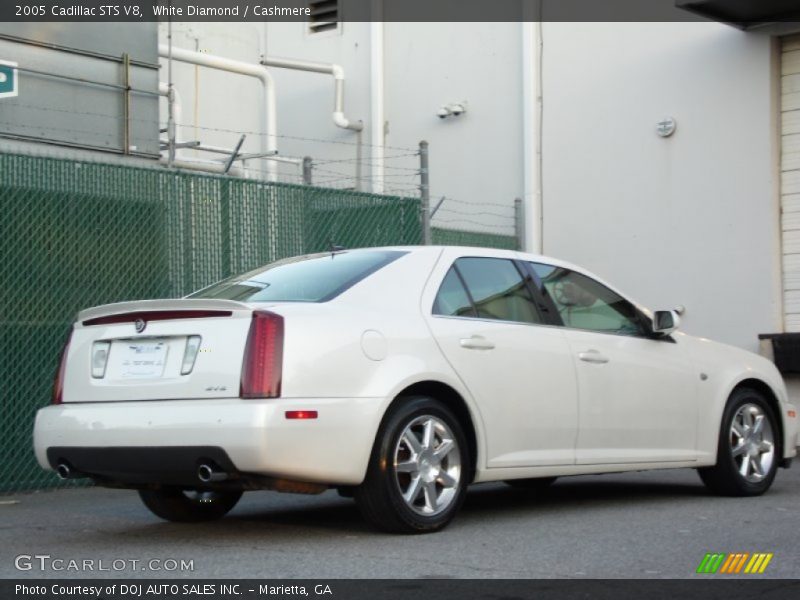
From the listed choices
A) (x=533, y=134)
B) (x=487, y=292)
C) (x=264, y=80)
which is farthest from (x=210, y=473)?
(x=264, y=80)

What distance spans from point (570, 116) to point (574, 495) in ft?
25.3

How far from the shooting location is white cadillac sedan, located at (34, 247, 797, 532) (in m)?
6.04

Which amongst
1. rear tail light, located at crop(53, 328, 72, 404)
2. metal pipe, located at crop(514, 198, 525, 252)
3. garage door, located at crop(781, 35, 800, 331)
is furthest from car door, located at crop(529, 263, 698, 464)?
metal pipe, located at crop(514, 198, 525, 252)

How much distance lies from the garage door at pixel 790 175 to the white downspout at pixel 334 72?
6.10 metres

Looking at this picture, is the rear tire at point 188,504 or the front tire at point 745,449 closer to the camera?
the rear tire at point 188,504

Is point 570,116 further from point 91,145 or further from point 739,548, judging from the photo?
point 739,548

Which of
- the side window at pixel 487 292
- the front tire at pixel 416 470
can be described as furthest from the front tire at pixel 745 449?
the front tire at pixel 416 470

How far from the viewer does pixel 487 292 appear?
23.9 ft

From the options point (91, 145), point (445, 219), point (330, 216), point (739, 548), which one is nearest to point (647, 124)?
point (445, 219)

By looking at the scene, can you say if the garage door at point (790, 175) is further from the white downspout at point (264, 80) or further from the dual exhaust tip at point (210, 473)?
the dual exhaust tip at point (210, 473)

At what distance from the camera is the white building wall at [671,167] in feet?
45.0

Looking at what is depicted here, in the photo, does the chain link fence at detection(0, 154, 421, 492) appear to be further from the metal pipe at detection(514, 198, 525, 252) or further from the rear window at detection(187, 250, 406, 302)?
the metal pipe at detection(514, 198, 525, 252)

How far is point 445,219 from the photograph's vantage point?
660 inches

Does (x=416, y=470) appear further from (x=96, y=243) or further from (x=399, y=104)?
(x=399, y=104)
